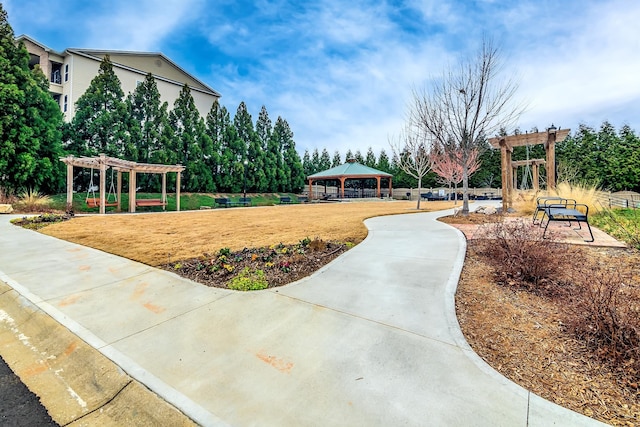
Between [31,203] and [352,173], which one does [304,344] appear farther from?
[352,173]

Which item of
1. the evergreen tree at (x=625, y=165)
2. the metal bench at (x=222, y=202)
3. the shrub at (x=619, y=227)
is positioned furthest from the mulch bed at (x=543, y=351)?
the evergreen tree at (x=625, y=165)

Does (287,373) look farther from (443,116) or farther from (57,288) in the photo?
(443,116)

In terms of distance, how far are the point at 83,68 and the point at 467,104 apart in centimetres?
2657

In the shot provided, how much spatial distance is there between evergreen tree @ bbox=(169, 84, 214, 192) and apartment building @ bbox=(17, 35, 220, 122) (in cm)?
426

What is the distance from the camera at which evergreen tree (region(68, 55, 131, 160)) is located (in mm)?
17688

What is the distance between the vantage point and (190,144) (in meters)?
21.9

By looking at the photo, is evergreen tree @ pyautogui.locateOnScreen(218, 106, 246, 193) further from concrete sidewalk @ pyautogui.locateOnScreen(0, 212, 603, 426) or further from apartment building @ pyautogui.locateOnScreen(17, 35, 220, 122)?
concrete sidewalk @ pyautogui.locateOnScreen(0, 212, 603, 426)

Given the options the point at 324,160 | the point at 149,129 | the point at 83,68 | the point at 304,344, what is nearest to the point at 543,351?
the point at 304,344

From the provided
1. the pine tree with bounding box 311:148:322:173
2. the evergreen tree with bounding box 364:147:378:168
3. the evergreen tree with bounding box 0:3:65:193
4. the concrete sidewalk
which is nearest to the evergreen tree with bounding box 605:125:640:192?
the evergreen tree with bounding box 364:147:378:168

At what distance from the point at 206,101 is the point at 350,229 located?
27.2 meters

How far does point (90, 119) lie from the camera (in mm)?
18016

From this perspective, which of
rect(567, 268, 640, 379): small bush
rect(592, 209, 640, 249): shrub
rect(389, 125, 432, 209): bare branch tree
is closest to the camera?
rect(567, 268, 640, 379): small bush

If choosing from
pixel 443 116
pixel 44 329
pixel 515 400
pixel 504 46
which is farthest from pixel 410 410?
pixel 504 46

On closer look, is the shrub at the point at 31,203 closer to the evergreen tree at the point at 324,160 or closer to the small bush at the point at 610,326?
the small bush at the point at 610,326
